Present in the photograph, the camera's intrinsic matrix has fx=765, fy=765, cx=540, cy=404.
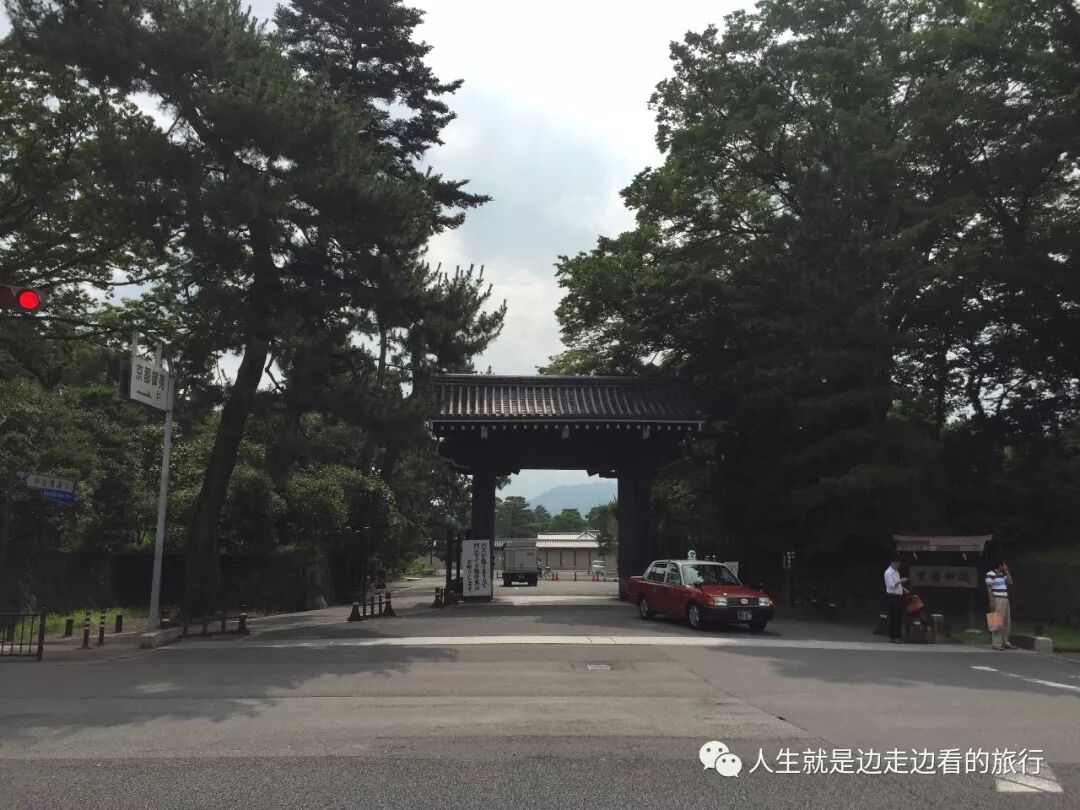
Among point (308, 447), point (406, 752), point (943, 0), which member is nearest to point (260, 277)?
point (308, 447)

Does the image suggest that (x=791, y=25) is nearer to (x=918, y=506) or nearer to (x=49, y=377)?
(x=918, y=506)

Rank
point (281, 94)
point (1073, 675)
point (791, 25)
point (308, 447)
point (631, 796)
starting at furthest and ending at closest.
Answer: point (308, 447), point (791, 25), point (281, 94), point (1073, 675), point (631, 796)

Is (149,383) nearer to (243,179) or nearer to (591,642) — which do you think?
(243,179)

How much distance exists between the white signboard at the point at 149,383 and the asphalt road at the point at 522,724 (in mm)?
4762

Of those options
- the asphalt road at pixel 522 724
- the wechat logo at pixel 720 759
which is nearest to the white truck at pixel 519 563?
the asphalt road at pixel 522 724

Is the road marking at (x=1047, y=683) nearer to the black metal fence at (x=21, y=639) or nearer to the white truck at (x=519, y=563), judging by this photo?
the black metal fence at (x=21, y=639)

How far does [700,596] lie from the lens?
16.5 meters

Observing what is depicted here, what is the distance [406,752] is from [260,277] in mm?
13523

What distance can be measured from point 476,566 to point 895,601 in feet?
40.5

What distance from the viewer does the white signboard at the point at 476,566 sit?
2366 centimetres

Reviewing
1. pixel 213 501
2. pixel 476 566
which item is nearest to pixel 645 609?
pixel 476 566

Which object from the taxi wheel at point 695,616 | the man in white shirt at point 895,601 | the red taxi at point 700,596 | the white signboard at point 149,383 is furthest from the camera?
the taxi wheel at point 695,616

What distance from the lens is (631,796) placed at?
17.7 ft

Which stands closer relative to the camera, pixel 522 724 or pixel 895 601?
pixel 522 724
